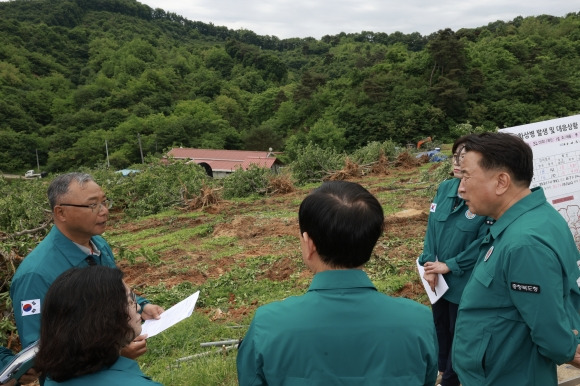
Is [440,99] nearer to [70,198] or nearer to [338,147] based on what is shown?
[338,147]

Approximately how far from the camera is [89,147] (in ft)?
130

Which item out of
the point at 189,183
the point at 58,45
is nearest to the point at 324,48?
the point at 58,45

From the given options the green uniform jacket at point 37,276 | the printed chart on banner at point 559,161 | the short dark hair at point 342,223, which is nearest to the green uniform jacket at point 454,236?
the printed chart on banner at point 559,161

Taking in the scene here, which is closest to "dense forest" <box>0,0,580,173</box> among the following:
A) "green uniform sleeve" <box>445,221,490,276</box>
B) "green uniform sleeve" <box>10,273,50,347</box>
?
"green uniform sleeve" <box>445,221,490,276</box>

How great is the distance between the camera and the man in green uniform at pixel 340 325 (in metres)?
1.18

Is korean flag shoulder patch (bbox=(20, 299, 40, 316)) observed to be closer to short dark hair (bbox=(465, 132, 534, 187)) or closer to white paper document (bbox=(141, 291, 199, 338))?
white paper document (bbox=(141, 291, 199, 338))

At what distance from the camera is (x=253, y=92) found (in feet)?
189

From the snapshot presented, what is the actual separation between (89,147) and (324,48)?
5405cm

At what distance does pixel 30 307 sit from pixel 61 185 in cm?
64

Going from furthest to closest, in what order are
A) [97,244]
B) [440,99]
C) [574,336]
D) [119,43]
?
[119,43]
[440,99]
[97,244]
[574,336]

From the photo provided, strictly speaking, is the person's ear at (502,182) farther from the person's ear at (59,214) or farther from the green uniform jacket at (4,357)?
the green uniform jacket at (4,357)

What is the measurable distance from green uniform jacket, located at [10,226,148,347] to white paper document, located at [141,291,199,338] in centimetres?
46

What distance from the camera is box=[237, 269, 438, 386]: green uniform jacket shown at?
1178mm

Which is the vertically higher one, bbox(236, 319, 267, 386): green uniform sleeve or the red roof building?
bbox(236, 319, 267, 386): green uniform sleeve
